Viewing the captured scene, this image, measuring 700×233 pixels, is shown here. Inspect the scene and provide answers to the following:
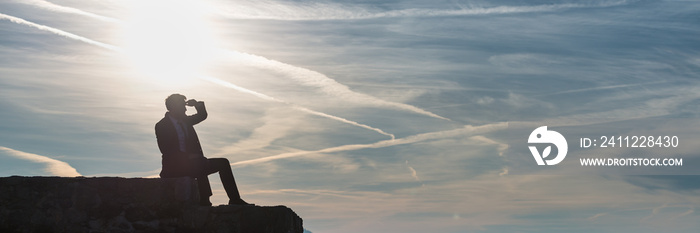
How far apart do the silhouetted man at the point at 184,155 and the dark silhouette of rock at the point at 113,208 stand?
33.3 inches

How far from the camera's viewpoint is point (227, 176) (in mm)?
13344

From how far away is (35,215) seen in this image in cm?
1160

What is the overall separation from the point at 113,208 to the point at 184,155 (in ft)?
5.98

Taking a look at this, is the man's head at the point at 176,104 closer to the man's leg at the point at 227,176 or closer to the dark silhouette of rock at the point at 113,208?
the man's leg at the point at 227,176

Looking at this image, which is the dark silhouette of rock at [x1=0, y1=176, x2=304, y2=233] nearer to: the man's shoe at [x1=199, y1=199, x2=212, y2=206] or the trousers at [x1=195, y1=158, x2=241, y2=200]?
the man's shoe at [x1=199, y1=199, x2=212, y2=206]

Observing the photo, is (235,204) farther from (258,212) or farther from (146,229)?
Result: (146,229)

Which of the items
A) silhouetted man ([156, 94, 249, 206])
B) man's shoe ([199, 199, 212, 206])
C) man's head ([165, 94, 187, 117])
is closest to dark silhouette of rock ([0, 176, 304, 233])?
man's shoe ([199, 199, 212, 206])

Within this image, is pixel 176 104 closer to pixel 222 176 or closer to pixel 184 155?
pixel 184 155

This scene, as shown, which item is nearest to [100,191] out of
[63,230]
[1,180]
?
[63,230]

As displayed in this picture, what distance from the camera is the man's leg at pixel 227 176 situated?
1317cm

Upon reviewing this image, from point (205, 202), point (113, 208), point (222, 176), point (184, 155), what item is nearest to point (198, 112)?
point (184, 155)

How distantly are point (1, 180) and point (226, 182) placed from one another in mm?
3999

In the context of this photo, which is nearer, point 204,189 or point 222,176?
point 204,189

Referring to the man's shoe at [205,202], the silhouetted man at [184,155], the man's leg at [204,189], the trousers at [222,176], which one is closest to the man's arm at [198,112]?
the silhouetted man at [184,155]
